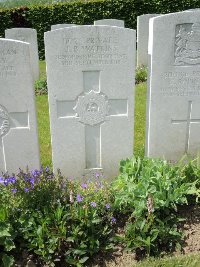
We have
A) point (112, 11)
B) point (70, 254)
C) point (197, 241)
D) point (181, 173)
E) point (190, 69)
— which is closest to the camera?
point (70, 254)

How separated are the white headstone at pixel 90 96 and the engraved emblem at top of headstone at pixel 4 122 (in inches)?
19.2

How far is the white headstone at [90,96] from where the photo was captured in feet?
12.0

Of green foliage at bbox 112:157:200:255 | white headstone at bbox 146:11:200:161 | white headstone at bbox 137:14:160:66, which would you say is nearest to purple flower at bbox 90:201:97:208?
green foliage at bbox 112:157:200:255

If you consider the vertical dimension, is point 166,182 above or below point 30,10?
below

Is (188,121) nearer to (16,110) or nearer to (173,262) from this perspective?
(173,262)

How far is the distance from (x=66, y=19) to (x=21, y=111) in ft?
34.3

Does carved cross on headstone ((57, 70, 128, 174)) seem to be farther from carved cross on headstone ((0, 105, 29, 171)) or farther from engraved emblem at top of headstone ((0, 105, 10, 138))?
engraved emblem at top of headstone ((0, 105, 10, 138))

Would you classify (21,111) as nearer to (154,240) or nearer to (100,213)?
(100,213)

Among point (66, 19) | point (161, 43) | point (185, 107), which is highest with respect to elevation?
point (66, 19)

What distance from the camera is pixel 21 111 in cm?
379

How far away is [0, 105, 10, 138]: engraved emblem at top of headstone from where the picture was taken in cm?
378

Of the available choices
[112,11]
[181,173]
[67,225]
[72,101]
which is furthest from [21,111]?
[112,11]

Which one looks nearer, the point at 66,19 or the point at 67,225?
the point at 67,225

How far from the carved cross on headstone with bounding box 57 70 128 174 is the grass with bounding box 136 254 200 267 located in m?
1.57
